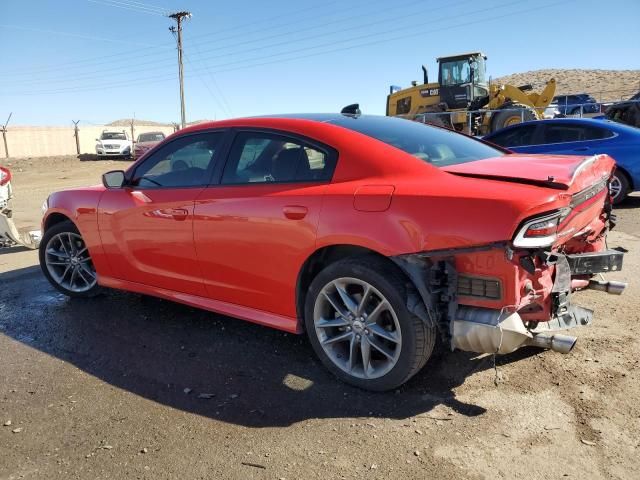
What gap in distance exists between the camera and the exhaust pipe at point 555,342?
111 inches

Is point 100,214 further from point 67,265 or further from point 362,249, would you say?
point 362,249

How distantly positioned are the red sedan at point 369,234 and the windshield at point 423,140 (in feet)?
0.06

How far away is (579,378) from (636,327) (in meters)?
1.04

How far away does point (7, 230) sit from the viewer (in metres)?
7.34

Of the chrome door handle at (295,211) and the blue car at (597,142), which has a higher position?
the blue car at (597,142)

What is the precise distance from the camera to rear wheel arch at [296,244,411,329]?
3146 mm

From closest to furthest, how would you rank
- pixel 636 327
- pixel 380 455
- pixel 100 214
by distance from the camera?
pixel 380 455
pixel 636 327
pixel 100 214

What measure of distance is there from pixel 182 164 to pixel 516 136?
7.24 metres

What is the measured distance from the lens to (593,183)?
3221 millimetres

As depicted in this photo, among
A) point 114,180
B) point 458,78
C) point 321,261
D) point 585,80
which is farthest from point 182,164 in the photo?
point 585,80

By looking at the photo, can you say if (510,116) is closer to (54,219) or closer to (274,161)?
(54,219)

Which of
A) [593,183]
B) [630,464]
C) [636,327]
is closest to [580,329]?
[636,327]

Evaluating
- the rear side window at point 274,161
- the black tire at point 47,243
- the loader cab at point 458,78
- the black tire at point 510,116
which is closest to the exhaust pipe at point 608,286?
the rear side window at point 274,161

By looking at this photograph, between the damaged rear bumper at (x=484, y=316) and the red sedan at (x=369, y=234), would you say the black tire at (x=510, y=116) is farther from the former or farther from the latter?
the damaged rear bumper at (x=484, y=316)
